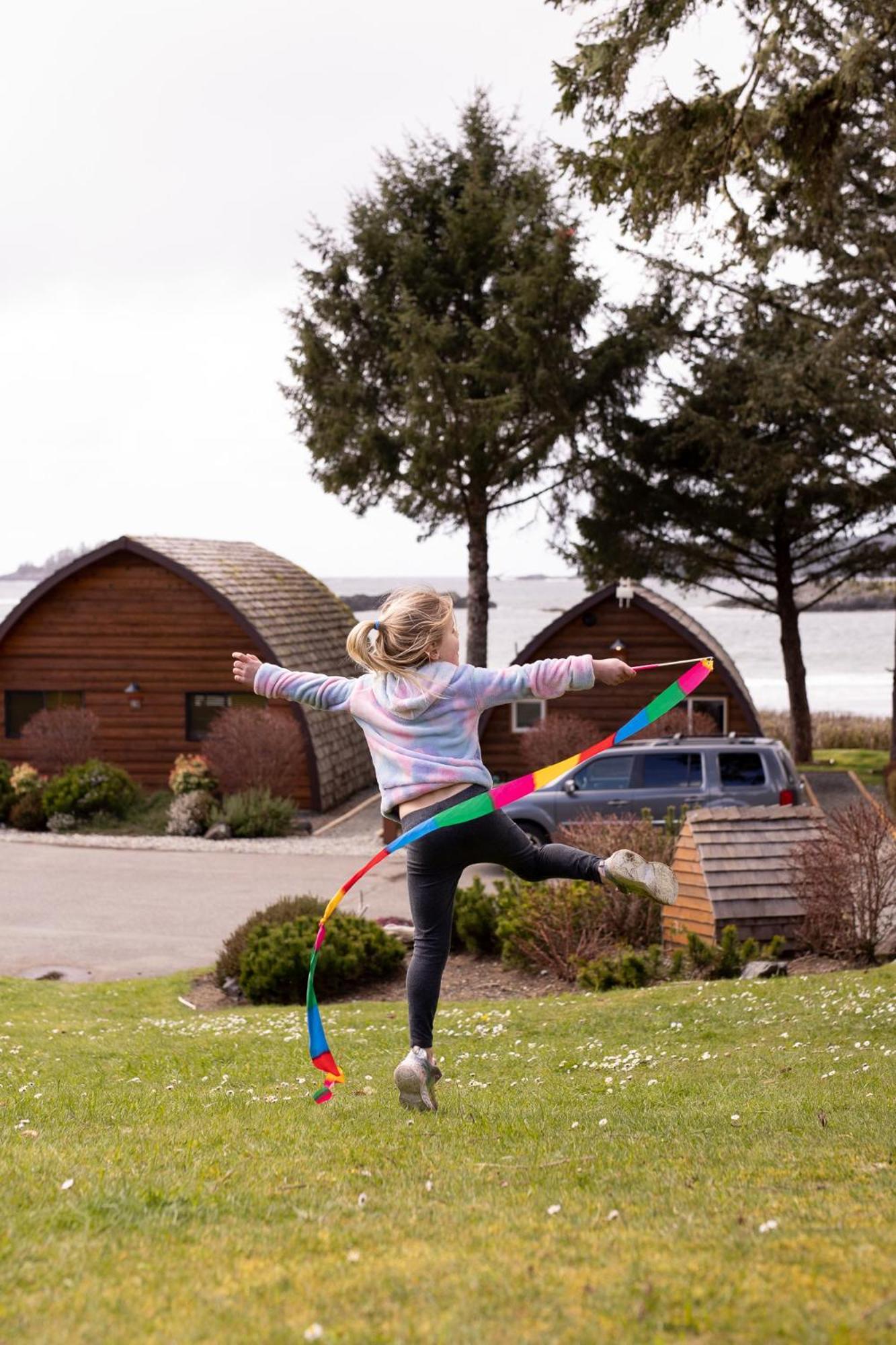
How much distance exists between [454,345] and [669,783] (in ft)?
53.6

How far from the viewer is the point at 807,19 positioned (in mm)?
15172

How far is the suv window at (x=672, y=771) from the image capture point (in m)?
20.0

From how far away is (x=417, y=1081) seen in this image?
620 cm

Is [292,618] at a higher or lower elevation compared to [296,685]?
higher

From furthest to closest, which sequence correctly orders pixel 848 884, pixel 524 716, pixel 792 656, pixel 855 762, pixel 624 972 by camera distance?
pixel 855 762 < pixel 792 656 < pixel 524 716 < pixel 848 884 < pixel 624 972

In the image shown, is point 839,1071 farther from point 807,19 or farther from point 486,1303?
point 807,19

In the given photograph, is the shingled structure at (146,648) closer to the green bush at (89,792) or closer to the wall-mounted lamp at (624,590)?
Result: the green bush at (89,792)

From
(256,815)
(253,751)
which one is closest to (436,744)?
(256,815)

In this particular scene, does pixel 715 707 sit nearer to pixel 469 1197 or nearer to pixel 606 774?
pixel 606 774

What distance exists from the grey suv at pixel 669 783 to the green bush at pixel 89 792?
11.0 m

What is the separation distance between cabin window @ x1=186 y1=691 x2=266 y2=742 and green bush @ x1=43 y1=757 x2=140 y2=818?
9.15 ft

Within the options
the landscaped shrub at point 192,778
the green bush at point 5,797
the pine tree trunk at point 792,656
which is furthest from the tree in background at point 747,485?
the green bush at point 5,797

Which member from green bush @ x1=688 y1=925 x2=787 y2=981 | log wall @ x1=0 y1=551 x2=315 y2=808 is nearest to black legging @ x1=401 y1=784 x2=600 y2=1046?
green bush @ x1=688 y1=925 x2=787 y2=981

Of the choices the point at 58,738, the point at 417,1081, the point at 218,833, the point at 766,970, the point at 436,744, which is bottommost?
the point at 766,970
